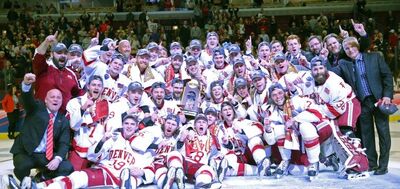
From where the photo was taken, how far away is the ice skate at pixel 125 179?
618 centimetres

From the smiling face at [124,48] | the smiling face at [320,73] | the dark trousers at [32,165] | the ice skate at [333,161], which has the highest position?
the smiling face at [124,48]

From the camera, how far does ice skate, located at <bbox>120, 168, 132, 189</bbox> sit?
6.18m

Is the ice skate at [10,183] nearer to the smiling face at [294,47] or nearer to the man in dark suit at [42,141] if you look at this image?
the man in dark suit at [42,141]

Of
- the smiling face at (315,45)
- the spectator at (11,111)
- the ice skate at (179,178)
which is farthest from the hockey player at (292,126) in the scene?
the spectator at (11,111)

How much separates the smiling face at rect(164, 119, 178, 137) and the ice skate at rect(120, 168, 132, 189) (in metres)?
0.90

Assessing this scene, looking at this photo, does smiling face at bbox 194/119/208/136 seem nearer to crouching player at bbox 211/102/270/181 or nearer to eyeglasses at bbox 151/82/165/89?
crouching player at bbox 211/102/270/181

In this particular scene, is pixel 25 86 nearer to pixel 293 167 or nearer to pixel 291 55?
pixel 293 167

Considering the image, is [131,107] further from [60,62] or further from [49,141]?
[49,141]

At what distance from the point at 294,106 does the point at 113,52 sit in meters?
2.94

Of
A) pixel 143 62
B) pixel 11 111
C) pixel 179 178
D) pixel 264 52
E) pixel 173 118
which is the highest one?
pixel 264 52

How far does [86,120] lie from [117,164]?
0.75 metres

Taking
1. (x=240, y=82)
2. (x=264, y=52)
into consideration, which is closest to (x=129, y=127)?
(x=240, y=82)

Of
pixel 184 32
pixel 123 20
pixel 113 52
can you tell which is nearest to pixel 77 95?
pixel 113 52

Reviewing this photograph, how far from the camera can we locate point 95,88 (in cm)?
705
